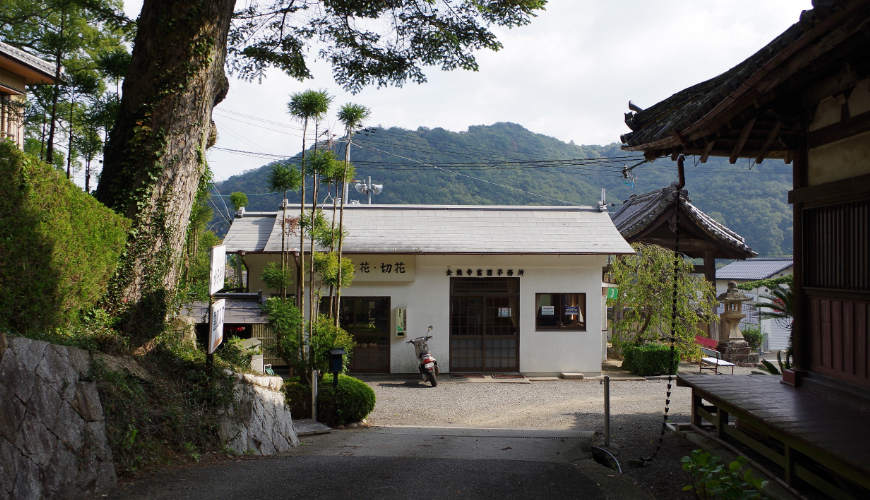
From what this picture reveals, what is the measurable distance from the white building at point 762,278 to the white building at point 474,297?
34.7 feet

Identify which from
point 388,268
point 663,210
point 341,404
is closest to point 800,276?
point 341,404

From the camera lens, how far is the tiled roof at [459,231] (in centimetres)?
1513

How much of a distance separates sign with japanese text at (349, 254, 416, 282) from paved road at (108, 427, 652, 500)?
8.41 metres

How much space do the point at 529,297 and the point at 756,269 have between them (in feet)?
64.1

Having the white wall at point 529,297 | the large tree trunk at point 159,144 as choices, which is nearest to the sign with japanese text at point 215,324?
the large tree trunk at point 159,144

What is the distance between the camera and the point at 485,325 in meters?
15.5

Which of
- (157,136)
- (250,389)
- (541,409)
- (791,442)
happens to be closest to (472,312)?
(541,409)

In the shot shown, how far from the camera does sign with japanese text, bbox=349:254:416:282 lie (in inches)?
597

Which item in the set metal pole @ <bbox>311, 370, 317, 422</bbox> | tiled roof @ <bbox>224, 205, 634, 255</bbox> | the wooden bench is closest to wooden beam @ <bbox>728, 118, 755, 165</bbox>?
metal pole @ <bbox>311, 370, 317, 422</bbox>

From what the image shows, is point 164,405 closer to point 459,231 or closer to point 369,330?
point 369,330

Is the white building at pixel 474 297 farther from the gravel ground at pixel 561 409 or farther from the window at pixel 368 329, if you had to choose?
the gravel ground at pixel 561 409

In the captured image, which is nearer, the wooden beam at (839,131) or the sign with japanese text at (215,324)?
the wooden beam at (839,131)

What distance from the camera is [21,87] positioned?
382 inches

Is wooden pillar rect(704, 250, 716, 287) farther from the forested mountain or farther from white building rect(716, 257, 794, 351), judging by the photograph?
the forested mountain
